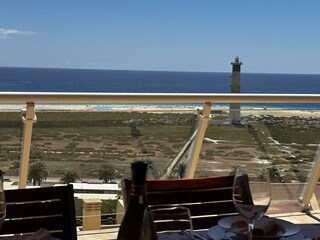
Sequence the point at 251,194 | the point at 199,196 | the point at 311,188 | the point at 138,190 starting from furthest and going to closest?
the point at 311,188 → the point at 199,196 → the point at 251,194 → the point at 138,190

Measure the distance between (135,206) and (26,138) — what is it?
8.24 ft

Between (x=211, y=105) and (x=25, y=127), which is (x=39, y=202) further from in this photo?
(x=211, y=105)

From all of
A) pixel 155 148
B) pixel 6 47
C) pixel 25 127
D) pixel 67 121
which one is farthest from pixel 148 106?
pixel 6 47

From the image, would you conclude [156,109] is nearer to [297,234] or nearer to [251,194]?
[297,234]

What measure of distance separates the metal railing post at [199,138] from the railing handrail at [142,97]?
73 mm

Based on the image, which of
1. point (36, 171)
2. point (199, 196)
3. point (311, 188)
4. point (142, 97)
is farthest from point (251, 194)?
point (311, 188)

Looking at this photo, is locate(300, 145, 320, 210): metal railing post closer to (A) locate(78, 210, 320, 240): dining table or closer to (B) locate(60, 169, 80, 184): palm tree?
(A) locate(78, 210, 320, 240): dining table

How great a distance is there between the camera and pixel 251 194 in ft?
5.25

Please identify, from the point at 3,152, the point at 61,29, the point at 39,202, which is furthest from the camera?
the point at 61,29

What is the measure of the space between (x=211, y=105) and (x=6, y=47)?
275 feet

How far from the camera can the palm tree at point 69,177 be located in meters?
3.89

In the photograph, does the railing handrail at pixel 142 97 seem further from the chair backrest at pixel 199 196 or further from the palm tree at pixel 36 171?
the chair backrest at pixel 199 196

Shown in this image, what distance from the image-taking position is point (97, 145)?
3.95 metres

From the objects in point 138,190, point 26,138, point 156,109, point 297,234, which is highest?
point 156,109
